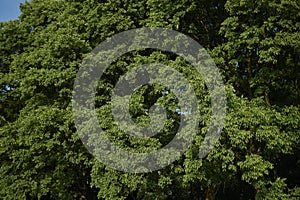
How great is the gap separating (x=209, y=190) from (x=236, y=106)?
5.84 metres

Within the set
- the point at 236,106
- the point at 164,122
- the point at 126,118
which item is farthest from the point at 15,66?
the point at 236,106

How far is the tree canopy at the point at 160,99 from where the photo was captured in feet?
35.1

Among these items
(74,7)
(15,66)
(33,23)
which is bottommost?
(15,66)

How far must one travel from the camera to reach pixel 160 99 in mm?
11734

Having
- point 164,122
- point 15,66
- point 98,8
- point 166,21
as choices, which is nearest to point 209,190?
point 164,122

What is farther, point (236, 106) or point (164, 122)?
point (164, 122)

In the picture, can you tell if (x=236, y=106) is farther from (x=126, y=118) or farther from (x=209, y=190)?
(x=209, y=190)

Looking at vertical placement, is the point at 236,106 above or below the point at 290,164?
above

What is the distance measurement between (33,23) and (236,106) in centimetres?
1112

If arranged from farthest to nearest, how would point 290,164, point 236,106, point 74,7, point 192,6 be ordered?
1. point 290,164
2. point 74,7
3. point 192,6
4. point 236,106

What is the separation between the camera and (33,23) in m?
16.6

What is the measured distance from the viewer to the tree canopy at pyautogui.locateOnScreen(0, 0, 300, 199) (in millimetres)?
10695

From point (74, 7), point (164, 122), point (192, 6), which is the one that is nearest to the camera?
point (164, 122)

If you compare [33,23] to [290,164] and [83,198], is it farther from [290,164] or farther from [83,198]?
[290,164]
